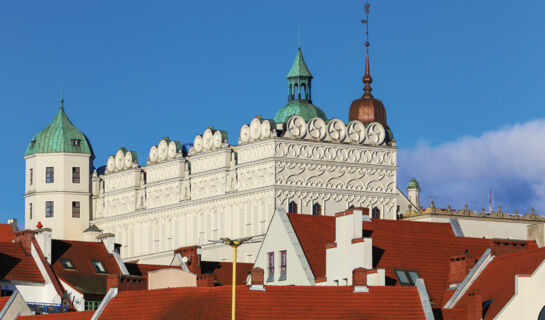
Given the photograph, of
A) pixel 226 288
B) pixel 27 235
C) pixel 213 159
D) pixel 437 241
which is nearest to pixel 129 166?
pixel 213 159

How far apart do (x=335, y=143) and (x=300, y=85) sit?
15204mm

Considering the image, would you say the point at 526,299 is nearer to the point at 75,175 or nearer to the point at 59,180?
the point at 59,180

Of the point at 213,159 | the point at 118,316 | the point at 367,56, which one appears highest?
the point at 367,56

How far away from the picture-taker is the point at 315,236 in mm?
88938

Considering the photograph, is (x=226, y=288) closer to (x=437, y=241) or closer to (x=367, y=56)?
(x=437, y=241)

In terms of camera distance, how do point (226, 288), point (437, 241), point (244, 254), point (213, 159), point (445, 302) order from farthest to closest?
1. point (213, 159)
2. point (244, 254)
3. point (437, 241)
4. point (445, 302)
5. point (226, 288)

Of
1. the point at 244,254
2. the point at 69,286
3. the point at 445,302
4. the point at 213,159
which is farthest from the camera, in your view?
the point at 213,159

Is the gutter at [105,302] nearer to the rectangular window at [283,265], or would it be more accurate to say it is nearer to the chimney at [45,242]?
the rectangular window at [283,265]

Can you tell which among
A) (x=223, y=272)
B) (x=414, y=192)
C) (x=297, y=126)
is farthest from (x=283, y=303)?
(x=414, y=192)

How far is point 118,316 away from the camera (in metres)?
76.6

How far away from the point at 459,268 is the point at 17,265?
84.7 ft

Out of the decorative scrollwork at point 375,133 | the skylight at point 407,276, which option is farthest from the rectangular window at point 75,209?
the skylight at point 407,276

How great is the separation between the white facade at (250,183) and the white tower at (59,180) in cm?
684

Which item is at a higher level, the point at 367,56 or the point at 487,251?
the point at 367,56
